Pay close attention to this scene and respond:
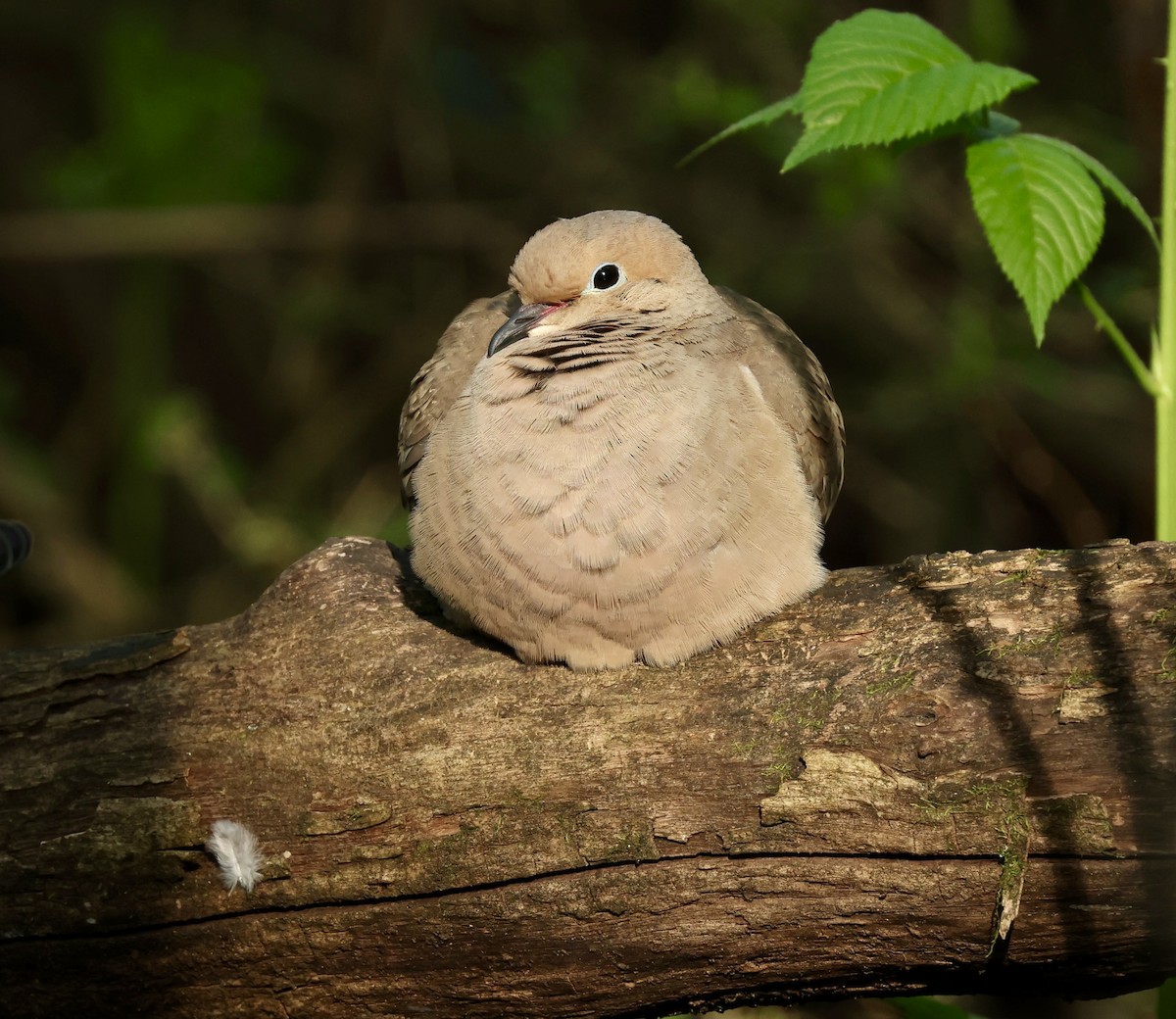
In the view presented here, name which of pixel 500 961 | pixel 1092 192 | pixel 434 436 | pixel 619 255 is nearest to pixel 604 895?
pixel 500 961

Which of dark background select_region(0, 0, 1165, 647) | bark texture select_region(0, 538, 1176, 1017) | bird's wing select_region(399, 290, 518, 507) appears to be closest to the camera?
bark texture select_region(0, 538, 1176, 1017)

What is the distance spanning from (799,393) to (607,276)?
53cm

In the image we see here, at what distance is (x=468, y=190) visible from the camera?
7496mm

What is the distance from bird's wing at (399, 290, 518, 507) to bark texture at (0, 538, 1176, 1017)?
707 mm

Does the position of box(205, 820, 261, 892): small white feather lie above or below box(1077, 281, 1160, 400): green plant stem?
below

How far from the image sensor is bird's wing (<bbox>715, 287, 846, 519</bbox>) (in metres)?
3.06

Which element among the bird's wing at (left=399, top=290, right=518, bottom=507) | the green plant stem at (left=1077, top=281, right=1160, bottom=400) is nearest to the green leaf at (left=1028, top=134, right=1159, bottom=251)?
the green plant stem at (left=1077, top=281, right=1160, bottom=400)

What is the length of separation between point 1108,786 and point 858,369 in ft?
15.7

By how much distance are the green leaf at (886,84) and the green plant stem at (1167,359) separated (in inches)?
17.6

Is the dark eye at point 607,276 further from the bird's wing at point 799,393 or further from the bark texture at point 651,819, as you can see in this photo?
the bark texture at point 651,819

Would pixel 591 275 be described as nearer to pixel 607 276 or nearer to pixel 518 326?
pixel 607 276

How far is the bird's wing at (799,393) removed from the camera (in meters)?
3.06

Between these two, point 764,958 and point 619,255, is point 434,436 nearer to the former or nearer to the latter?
point 619,255

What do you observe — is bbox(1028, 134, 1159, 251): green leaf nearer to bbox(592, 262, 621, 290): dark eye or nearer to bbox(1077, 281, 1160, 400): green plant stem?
bbox(1077, 281, 1160, 400): green plant stem
